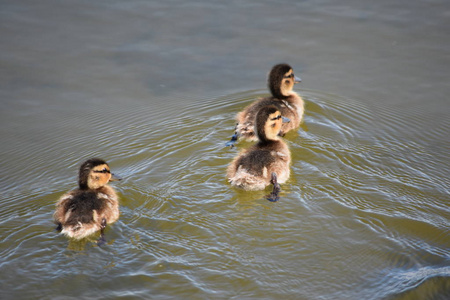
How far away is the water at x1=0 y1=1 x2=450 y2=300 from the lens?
4.34m

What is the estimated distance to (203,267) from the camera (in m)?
4.39

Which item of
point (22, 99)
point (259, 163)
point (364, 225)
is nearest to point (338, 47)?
point (259, 163)

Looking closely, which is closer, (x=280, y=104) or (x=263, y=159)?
(x=263, y=159)

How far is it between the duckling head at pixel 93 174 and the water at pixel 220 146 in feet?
1.05

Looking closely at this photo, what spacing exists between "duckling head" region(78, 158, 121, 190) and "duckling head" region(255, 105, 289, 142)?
186cm

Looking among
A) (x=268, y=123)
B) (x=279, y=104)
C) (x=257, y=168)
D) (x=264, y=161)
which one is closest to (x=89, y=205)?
(x=257, y=168)

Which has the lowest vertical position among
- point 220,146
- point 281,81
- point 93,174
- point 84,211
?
point 84,211

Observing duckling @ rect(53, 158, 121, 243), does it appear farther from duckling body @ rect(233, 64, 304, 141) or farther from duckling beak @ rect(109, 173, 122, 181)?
duckling body @ rect(233, 64, 304, 141)

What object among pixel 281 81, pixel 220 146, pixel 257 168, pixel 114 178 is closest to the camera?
pixel 114 178

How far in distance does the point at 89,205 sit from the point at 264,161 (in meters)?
1.92

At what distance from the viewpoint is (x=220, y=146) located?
6367 mm

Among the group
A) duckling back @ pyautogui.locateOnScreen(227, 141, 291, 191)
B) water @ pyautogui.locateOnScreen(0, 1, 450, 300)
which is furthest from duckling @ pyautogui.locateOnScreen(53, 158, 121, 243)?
duckling back @ pyautogui.locateOnScreen(227, 141, 291, 191)

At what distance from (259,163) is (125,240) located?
68.1 inches

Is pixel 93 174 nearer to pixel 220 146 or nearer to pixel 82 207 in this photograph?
pixel 82 207
